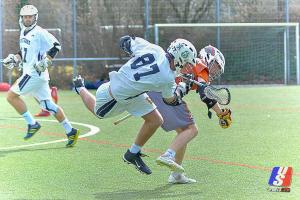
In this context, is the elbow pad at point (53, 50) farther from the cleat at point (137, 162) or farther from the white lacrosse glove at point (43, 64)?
the cleat at point (137, 162)

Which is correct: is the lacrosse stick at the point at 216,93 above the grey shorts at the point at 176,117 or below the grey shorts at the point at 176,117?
above

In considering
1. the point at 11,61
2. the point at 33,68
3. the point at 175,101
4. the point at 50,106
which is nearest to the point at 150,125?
the point at 175,101

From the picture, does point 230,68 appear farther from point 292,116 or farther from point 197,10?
→ point 292,116

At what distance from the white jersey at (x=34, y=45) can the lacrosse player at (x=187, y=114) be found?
3.27 metres

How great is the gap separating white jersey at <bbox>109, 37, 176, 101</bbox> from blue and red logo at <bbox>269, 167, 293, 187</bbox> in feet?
3.98

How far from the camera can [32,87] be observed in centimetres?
1026

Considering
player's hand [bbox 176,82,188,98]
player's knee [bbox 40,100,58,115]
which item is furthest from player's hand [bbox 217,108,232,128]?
player's knee [bbox 40,100,58,115]

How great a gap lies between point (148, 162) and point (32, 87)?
8.58ft

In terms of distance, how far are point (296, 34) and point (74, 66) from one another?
710 cm

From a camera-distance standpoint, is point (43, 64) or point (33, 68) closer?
point (43, 64)

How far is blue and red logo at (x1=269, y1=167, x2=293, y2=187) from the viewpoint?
632cm

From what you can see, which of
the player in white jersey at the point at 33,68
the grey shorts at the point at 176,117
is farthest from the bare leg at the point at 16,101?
the grey shorts at the point at 176,117

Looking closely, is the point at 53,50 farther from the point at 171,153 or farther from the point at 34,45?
the point at 171,153

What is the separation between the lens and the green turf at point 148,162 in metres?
6.61
